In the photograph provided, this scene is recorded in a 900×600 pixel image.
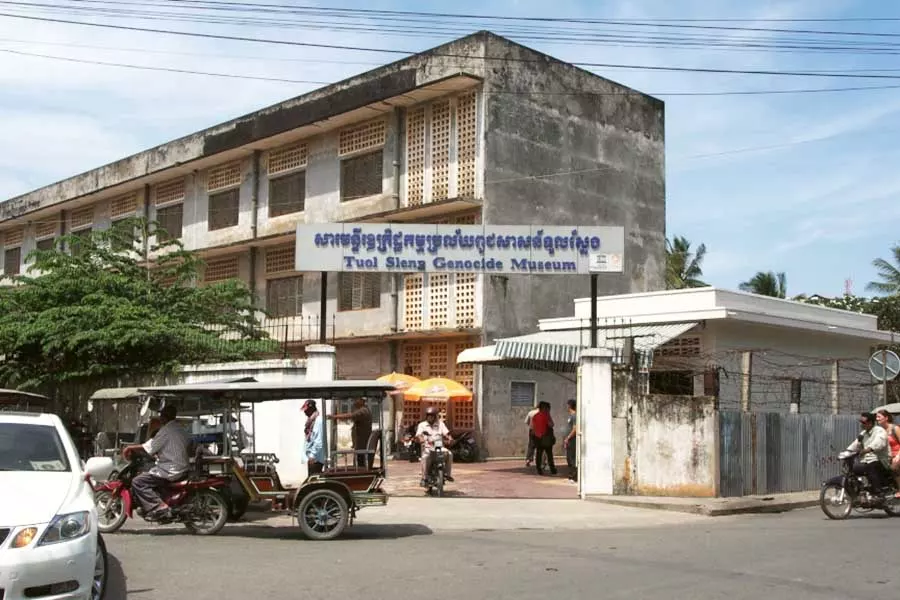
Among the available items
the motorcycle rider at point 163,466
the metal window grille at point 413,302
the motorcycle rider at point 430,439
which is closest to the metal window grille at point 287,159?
the metal window grille at point 413,302

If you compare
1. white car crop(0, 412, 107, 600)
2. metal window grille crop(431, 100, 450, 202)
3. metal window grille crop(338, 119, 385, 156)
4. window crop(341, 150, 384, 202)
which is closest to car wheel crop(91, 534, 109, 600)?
white car crop(0, 412, 107, 600)

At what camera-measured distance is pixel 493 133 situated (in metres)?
25.3

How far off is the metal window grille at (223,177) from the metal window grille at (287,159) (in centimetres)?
184

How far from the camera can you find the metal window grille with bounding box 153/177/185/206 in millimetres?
35188

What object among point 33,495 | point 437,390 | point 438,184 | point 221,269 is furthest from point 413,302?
point 33,495

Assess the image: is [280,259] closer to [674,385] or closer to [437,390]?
[437,390]

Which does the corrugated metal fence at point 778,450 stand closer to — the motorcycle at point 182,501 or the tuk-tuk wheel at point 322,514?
the tuk-tuk wheel at point 322,514

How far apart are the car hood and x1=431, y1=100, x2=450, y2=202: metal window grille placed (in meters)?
19.4

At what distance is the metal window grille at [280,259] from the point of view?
31016 mm

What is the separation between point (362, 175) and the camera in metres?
28.5

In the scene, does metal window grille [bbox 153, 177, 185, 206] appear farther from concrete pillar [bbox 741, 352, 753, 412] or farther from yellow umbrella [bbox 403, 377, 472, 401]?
concrete pillar [bbox 741, 352, 753, 412]

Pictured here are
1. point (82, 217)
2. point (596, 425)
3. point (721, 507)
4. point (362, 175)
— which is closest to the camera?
point (721, 507)

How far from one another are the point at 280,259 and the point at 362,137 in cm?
545

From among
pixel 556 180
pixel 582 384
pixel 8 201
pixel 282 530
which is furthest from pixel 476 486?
pixel 8 201
